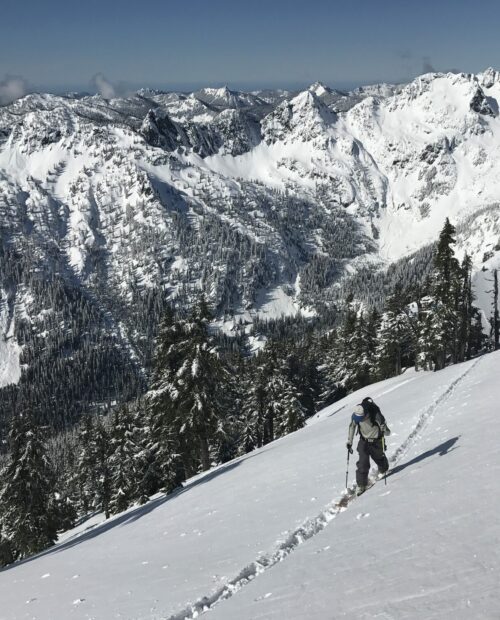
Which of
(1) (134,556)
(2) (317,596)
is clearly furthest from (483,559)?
(1) (134,556)

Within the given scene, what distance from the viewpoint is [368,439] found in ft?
45.5

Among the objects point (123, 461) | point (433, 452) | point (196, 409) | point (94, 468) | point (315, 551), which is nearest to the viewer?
point (315, 551)

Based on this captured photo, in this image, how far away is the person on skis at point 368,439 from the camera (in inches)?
540

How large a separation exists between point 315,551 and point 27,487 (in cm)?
3471

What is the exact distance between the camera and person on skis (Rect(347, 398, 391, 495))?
13711 mm

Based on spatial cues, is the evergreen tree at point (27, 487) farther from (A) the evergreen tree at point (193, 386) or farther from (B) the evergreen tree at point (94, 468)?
→ (A) the evergreen tree at point (193, 386)

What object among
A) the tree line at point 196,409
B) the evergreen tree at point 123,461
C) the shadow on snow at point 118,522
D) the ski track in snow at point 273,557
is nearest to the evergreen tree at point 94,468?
the tree line at point 196,409

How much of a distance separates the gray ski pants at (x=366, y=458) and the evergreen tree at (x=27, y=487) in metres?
31.3

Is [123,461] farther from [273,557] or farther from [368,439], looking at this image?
[273,557]

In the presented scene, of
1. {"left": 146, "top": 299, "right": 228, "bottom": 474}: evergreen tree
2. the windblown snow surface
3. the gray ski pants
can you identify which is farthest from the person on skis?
{"left": 146, "top": 299, "right": 228, "bottom": 474}: evergreen tree

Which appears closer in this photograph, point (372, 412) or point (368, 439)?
point (368, 439)

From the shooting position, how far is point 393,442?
1867cm

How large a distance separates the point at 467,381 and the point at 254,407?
2843 cm

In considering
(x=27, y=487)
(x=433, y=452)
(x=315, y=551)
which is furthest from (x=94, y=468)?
(x=315, y=551)
